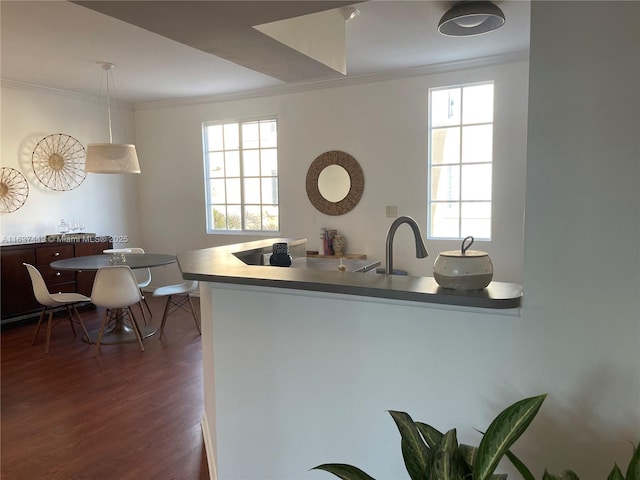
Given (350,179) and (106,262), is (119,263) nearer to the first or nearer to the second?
(106,262)

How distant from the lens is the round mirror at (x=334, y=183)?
16.1 ft

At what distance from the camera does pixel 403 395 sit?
1.49 m

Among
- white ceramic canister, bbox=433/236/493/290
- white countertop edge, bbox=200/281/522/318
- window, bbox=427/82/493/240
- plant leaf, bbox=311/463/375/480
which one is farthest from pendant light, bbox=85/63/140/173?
plant leaf, bbox=311/463/375/480

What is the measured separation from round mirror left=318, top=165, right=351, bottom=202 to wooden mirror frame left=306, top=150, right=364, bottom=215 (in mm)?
31

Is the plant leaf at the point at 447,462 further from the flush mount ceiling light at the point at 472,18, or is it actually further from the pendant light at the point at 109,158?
the pendant light at the point at 109,158

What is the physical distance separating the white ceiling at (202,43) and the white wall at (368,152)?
24 centimetres

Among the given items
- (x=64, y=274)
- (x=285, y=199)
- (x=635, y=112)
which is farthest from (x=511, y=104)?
(x=64, y=274)

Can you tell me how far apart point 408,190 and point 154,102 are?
140 inches

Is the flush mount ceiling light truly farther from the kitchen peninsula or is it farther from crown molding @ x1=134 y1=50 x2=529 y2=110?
the kitchen peninsula

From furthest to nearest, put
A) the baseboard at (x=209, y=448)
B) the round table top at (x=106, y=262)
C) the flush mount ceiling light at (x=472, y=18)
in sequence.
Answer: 1. the round table top at (x=106, y=262)
2. the flush mount ceiling light at (x=472, y=18)
3. the baseboard at (x=209, y=448)

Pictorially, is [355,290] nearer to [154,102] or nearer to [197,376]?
[197,376]

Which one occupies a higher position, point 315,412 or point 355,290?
point 355,290

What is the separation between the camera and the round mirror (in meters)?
4.90

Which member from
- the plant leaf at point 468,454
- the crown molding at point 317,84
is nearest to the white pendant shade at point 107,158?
the crown molding at point 317,84
